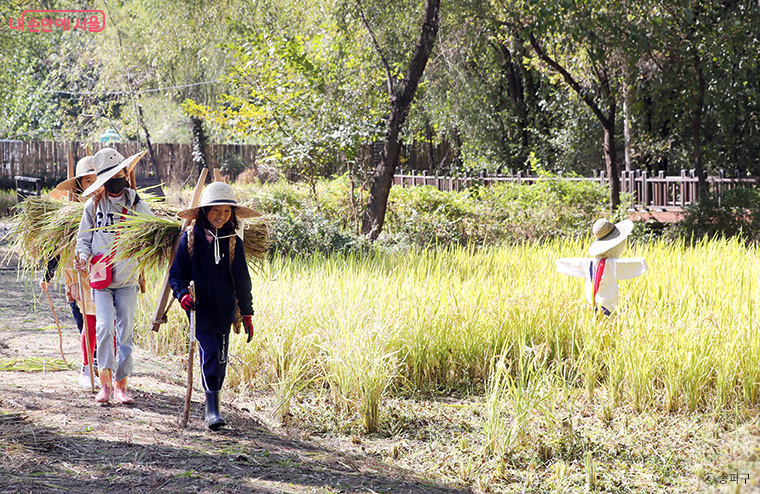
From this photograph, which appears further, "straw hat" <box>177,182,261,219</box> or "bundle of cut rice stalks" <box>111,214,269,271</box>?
"bundle of cut rice stalks" <box>111,214,269,271</box>

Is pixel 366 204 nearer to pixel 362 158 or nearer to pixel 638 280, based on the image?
pixel 362 158

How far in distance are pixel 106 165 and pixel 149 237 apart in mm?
639

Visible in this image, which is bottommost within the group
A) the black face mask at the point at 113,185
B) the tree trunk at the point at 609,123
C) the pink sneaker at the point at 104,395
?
the pink sneaker at the point at 104,395

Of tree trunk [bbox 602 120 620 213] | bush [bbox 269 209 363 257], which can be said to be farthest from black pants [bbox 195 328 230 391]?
tree trunk [bbox 602 120 620 213]

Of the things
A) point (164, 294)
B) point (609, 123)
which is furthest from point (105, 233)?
point (609, 123)

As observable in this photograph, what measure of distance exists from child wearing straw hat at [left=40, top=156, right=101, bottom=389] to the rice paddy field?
3.45ft

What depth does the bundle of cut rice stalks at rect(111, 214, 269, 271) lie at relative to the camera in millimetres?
4574

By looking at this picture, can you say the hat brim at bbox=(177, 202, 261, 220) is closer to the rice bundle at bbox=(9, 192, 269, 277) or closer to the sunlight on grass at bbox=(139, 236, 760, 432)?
the rice bundle at bbox=(9, 192, 269, 277)

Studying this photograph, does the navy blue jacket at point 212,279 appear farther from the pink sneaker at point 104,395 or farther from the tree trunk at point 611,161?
the tree trunk at point 611,161

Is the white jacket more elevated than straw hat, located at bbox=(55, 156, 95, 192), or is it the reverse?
straw hat, located at bbox=(55, 156, 95, 192)

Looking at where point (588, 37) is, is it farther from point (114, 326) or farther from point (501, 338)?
point (114, 326)

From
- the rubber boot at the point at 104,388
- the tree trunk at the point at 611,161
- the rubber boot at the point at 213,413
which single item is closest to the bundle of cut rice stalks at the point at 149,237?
the rubber boot at the point at 104,388

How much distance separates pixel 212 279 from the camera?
169 inches

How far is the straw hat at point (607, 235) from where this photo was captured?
217 inches
